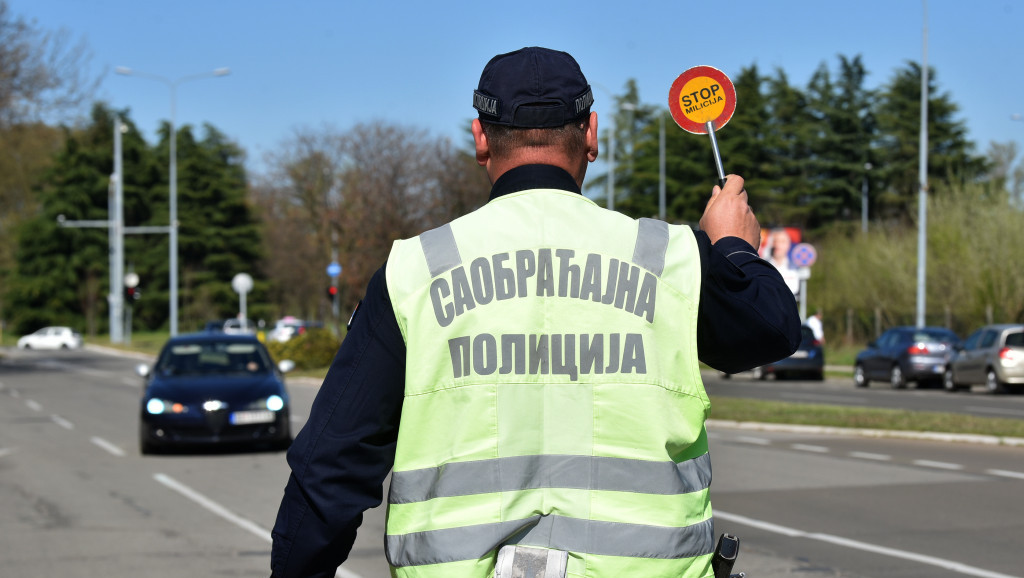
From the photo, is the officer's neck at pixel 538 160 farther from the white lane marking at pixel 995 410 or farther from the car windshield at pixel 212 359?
the white lane marking at pixel 995 410

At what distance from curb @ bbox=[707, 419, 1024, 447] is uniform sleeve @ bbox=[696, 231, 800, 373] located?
14.1 metres

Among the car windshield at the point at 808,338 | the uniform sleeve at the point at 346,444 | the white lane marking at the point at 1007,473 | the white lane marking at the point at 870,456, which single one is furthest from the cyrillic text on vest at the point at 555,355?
the car windshield at the point at 808,338

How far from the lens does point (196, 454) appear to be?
597 inches

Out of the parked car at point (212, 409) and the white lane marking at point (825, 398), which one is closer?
the parked car at point (212, 409)

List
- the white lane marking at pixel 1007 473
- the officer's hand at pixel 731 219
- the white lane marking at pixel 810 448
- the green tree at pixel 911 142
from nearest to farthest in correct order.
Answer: the officer's hand at pixel 731 219
the white lane marking at pixel 1007 473
the white lane marking at pixel 810 448
the green tree at pixel 911 142

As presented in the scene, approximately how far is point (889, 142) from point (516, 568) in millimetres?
76485

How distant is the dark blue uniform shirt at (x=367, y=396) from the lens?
221 centimetres

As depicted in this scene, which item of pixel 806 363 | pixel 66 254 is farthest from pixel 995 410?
pixel 66 254

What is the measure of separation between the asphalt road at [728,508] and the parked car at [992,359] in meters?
10.8

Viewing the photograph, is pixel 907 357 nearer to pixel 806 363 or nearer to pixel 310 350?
pixel 806 363

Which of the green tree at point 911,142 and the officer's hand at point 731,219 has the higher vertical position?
the green tree at point 911,142

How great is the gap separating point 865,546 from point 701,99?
5.92m

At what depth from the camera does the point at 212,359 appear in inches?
623

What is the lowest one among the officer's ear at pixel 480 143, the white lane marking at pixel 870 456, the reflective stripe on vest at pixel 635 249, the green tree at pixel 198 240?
the white lane marking at pixel 870 456
